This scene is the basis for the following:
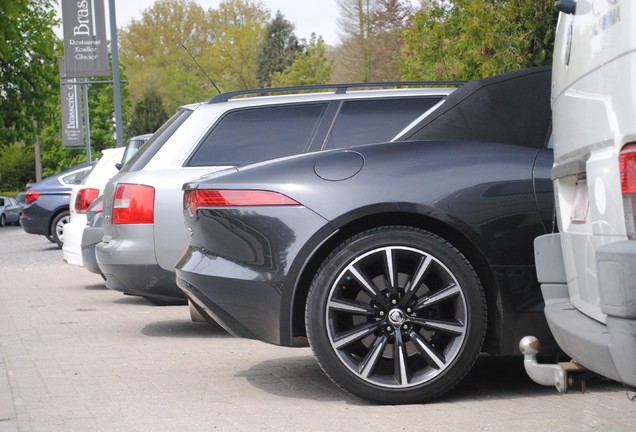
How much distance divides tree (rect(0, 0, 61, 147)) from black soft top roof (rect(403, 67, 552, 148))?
1845 inches

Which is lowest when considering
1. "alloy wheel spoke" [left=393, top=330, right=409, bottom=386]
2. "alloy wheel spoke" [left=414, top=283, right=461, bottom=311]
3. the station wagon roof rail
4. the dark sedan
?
the dark sedan

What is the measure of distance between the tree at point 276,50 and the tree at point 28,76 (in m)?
44.8

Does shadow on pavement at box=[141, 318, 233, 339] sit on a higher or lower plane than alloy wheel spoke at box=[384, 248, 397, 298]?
lower

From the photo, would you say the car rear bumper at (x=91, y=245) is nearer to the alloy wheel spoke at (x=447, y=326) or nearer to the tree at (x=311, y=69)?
the alloy wheel spoke at (x=447, y=326)

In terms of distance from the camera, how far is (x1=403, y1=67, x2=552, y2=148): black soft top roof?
6.34 metres

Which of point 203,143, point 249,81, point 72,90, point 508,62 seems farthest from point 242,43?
point 203,143

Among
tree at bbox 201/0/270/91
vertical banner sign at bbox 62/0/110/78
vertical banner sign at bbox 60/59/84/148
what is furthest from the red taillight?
tree at bbox 201/0/270/91

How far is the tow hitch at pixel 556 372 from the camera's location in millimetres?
4438

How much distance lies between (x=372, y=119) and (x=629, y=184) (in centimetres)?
521

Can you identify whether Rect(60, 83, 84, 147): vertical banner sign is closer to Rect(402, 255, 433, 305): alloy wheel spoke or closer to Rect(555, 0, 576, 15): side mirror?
Rect(402, 255, 433, 305): alloy wheel spoke

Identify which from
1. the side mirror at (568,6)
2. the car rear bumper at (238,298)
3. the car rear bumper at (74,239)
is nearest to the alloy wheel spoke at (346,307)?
the car rear bumper at (238,298)

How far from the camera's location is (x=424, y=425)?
5441 mm

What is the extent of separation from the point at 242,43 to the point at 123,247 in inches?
3552

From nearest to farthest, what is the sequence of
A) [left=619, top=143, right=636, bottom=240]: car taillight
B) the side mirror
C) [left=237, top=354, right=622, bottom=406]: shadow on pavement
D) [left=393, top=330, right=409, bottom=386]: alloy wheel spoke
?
[left=619, top=143, right=636, bottom=240]: car taillight
the side mirror
[left=393, top=330, right=409, bottom=386]: alloy wheel spoke
[left=237, top=354, right=622, bottom=406]: shadow on pavement
